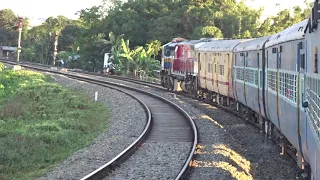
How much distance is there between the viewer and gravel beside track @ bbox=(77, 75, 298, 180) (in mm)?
9602

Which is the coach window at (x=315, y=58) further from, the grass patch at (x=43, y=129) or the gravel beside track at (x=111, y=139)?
the grass patch at (x=43, y=129)

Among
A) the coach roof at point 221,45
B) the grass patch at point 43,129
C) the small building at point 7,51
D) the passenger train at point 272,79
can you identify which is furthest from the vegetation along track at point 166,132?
the small building at point 7,51

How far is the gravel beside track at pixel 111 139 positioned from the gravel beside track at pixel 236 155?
1176 mm

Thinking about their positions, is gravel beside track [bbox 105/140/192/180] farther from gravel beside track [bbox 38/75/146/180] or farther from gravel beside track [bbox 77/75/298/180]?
gravel beside track [bbox 38/75/146/180]

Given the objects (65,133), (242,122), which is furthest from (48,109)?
(242,122)

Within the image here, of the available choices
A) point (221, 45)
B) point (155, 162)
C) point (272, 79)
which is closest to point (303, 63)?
point (272, 79)

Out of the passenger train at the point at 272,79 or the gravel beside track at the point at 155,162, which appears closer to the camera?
the passenger train at the point at 272,79

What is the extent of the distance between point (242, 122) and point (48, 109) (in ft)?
29.7

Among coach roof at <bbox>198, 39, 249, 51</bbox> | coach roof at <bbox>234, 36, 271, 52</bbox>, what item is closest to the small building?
coach roof at <bbox>198, 39, 249, 51</bbox>

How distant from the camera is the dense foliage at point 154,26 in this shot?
46156 mm

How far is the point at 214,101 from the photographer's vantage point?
24.5 m

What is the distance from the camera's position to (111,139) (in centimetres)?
1357

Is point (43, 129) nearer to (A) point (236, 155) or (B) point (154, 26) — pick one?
(A) point (236, 155)

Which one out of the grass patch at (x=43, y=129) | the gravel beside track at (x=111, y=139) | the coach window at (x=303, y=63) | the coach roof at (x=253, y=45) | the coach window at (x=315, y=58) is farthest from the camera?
the coach roof at (x=253, y=45)
